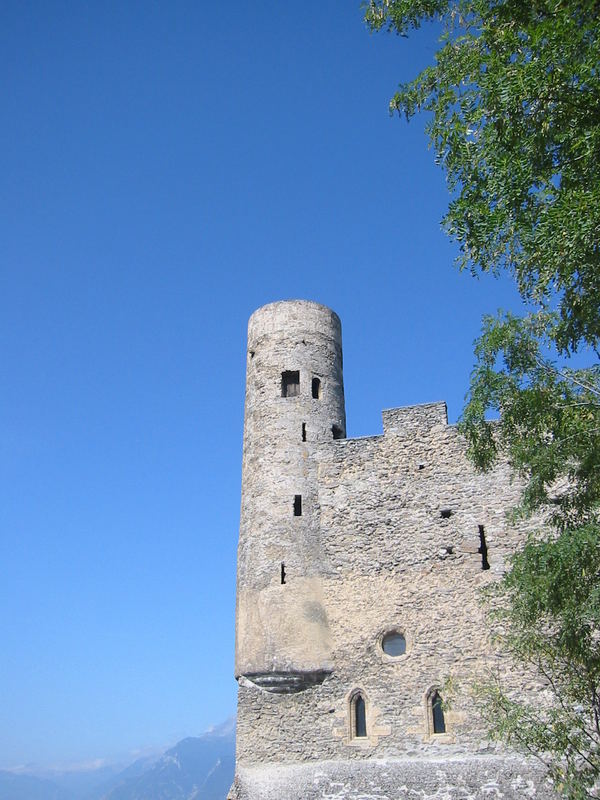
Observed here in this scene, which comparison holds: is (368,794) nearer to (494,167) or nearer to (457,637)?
(457,637)

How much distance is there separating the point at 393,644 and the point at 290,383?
7458mm

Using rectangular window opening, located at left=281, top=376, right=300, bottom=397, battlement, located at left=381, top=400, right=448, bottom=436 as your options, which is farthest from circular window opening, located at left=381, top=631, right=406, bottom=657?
rectangular window opening, located at left=281, top=376, right=300, bottom=397

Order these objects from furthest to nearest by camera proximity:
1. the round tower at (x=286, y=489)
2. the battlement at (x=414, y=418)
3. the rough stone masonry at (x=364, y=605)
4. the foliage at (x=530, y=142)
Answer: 1. the battlement at (x=414, y=418)
2. the round tower at (x=286, y=489)
3. the rough stone masonry at (x=364, y=605)
4. the foliage at (x=530, y=142)

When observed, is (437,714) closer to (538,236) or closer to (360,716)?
(360,716)

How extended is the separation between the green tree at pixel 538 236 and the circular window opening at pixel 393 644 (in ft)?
17.3

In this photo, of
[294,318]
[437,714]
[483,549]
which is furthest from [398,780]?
[294,318]

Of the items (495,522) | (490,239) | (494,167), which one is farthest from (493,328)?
(495,522)

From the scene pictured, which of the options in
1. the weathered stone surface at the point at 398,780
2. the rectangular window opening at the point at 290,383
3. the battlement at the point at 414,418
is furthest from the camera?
the rectangular window opening at the point at 290,383

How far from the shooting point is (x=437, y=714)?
17.8 metres

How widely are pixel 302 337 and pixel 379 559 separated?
21.4 feet

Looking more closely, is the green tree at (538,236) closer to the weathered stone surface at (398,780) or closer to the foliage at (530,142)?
the foliage at (530,142)

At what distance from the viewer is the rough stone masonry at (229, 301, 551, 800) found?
685 inches

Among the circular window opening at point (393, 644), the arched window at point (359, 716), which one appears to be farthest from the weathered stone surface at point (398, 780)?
the circular window opening at point (393, 644)

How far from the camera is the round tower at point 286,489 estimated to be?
18.9 m
